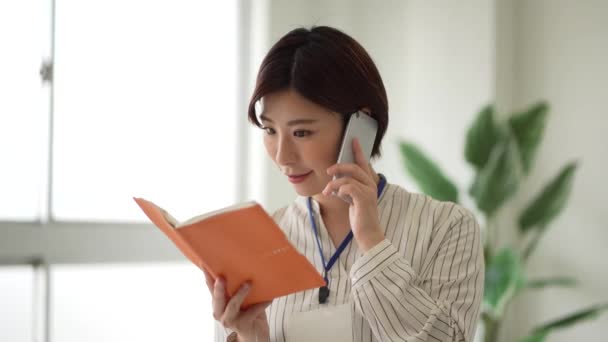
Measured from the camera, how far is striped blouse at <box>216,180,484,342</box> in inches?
50.2

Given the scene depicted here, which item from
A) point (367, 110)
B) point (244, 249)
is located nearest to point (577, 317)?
point (367, 110)

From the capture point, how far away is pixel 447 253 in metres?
1.36

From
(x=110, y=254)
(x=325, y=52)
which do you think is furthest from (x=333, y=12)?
(x=325, y=52)

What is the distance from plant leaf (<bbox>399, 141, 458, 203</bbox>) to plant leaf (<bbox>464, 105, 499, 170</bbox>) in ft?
0.46

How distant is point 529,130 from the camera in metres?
3.03

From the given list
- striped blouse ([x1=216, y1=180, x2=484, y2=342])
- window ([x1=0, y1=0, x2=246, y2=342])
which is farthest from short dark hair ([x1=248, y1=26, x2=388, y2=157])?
window ([x1=0, y1=0, x2=246, y2=342])

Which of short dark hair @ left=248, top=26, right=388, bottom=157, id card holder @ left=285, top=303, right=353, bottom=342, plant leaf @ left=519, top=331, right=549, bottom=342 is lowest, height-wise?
plant leaf @ left=519, top=331, right=549, bottom=342

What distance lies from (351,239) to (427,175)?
5.29 feet

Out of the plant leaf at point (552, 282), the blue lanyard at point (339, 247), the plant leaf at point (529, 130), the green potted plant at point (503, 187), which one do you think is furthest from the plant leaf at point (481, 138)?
the blue lanyard at point (339, 247)

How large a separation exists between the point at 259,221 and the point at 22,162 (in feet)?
4.93

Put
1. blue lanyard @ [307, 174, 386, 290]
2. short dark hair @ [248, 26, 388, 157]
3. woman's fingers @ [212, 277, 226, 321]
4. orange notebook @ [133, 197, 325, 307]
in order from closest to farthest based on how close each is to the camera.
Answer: orange notebook @ [133, 197, 325, 307], woman's fingers @ [212, 277, 226, 321], short dark hair @ [248, 26, 388, 157], blue lanyard @ [307, 174, 386, 290]

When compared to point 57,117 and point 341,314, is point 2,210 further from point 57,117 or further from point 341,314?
point 341,314

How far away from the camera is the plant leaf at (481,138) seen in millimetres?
2977

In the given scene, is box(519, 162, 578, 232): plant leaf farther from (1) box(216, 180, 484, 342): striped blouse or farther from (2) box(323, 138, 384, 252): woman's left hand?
(2) box(323, 138, 384, 252): woman's left hand
